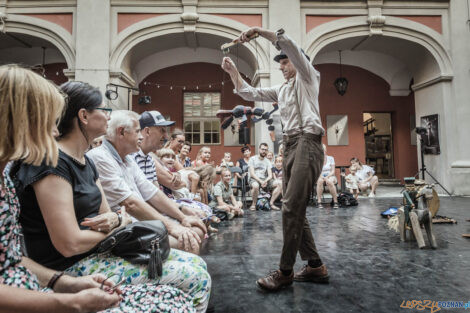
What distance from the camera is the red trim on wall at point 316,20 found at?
804 centimetres

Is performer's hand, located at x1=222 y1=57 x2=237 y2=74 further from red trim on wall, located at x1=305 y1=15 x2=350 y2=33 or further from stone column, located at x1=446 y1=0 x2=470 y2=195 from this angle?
stone column, located at x1=446 y1=0 x2=470 y2=195

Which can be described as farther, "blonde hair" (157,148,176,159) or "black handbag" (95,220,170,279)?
"blonde hair" (157,148,176,159)

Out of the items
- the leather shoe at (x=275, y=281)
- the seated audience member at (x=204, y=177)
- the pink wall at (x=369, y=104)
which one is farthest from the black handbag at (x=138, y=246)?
the pink wall at (x=369, y=104)

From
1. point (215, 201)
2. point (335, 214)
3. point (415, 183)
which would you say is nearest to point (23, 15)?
point (215, 201)

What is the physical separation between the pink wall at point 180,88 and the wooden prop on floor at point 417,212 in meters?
7.72

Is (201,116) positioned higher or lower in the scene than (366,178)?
higher

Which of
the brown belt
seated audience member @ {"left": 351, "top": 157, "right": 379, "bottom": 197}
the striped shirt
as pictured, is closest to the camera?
the brown belt

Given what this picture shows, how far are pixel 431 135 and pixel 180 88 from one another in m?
8.31

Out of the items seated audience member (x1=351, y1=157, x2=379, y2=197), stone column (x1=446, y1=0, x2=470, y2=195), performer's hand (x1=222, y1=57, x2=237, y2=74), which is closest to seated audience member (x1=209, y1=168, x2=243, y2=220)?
performer's hand (x1=222, y1=57, x2=237, y2=74)

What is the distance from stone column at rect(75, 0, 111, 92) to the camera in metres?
7.56

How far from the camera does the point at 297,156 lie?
6.52 ft

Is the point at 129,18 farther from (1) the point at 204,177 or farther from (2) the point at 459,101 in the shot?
(2) the point at 459,101

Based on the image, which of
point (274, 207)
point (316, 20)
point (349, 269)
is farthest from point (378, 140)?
point (349, 269)

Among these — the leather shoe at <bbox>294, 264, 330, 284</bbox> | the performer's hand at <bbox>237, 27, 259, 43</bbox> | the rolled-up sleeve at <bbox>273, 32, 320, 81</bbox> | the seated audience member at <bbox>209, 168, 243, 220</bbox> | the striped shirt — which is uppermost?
the performer's hand at <bbox>237, 27, 259, 43</bbox>
